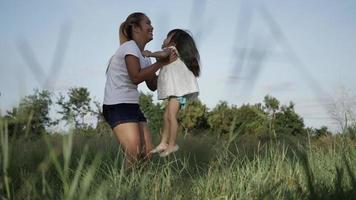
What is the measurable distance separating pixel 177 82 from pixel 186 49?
0.37m

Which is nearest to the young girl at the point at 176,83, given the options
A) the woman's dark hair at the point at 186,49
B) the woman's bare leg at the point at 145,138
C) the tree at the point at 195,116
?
the woman's dark hair at the point at 186,49

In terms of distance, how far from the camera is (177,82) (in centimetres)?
507

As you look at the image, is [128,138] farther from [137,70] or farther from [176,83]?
[176,83]

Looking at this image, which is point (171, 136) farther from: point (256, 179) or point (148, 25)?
point (256, 179)

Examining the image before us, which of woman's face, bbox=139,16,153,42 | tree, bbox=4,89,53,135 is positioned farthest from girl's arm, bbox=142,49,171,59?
tree, bbox=4,89,53,135

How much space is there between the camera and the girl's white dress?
5023 mm

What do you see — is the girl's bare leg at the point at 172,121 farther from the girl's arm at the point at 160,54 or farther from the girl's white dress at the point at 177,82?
the girl's arm at the point at 160,54

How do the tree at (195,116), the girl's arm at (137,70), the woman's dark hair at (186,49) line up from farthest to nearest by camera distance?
the tree at (195,116) → the woman's dark hair at (186,49) → the girl's arm at (137,70)

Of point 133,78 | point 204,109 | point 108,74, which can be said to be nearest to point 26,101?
point 133,78

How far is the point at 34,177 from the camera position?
1220mm

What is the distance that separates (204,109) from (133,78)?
2293 cm

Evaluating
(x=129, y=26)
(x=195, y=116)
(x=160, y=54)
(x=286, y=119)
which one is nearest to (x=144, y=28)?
(x=129, y=26)

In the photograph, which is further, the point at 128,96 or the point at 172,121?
the point at 172,121

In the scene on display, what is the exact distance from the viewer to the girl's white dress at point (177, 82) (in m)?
5.02
